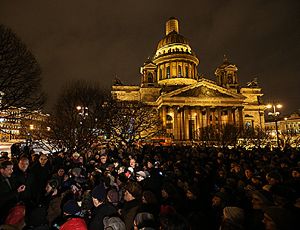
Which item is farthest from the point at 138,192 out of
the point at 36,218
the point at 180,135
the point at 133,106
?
the point at 180,135

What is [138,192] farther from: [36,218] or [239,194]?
[239,194]

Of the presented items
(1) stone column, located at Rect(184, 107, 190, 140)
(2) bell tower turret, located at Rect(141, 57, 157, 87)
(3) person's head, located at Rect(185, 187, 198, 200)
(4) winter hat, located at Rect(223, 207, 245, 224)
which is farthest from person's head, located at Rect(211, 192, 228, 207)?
(2) bell tower turret, located at Rect(141, 57, 157, 87)

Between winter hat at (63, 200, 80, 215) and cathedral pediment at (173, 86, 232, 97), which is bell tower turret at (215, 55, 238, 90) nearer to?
cathedral pediment at (173, 86, 232, 97)

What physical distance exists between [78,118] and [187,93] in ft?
107

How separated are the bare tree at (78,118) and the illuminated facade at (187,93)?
77.2ft

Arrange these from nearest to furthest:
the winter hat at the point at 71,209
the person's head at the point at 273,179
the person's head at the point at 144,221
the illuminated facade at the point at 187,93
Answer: the person's head at the point at 144,221 → the winter hat at the point at 71,209 → the person's head at the point at 273,179 → the illuminated facade at the point at 187,93

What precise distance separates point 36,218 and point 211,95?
50463mm

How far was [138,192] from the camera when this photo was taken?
489cm

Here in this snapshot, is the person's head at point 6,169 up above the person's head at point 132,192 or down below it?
above

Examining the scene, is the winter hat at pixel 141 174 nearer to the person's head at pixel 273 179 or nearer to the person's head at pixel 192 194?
the person's head at pixel 192 194

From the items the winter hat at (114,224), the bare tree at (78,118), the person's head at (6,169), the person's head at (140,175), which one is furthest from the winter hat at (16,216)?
the bare tree at (78,118)

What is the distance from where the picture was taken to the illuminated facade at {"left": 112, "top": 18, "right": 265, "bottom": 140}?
5097 cm

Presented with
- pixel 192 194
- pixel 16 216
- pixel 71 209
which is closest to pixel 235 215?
pixel 192 194

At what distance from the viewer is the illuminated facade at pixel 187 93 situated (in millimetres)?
50969
